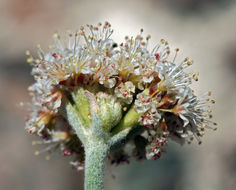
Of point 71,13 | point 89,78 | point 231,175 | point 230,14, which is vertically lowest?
point 231,175

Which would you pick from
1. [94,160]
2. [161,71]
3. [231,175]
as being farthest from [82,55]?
[231,175]

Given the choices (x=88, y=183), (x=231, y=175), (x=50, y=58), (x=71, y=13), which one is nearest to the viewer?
(x=88, y=183)

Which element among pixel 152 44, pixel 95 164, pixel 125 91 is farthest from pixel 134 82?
pixel 152 44

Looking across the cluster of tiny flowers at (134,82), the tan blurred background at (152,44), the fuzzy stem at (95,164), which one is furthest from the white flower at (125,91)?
the tan blurred background at (152,44)

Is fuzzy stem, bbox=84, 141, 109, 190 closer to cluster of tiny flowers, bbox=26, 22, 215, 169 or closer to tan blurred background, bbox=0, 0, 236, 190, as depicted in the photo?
cluster of tiny flowers, bbox=26, 22, 215, 169

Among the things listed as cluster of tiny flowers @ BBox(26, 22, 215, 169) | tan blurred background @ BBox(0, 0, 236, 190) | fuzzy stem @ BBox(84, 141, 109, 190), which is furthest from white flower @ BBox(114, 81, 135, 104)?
tan blurred background @ BBox(0, 0, 236, 190)

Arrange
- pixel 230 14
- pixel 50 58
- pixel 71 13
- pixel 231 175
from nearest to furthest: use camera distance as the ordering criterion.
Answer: pixel 50 58 < pixel 231 175 < pixel 230 14 < pixel 71 13

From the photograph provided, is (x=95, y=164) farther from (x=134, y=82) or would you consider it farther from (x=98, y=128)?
(x=134, y=82)

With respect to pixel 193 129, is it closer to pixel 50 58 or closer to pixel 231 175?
pixel 50 58
